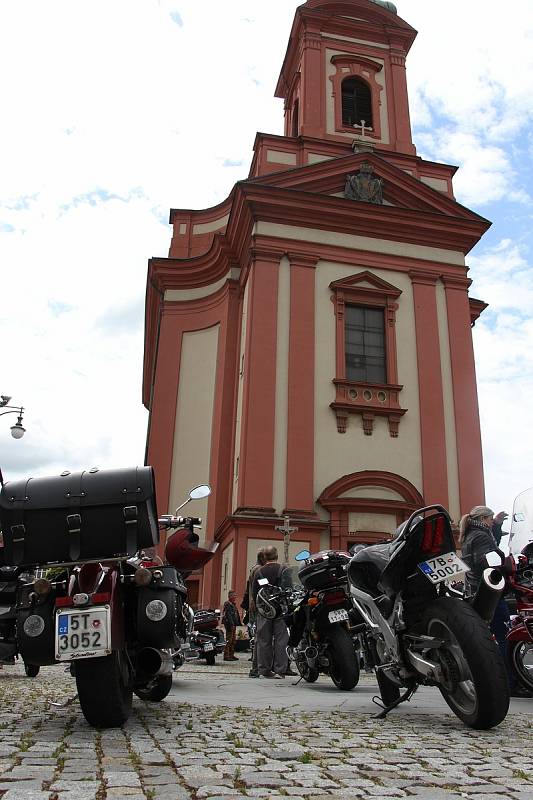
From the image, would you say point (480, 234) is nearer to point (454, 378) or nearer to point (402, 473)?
point (454, 378)

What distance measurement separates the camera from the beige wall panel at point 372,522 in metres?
16.4

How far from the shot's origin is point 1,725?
377 cm

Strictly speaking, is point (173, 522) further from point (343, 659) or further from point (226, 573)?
point (226, 573)

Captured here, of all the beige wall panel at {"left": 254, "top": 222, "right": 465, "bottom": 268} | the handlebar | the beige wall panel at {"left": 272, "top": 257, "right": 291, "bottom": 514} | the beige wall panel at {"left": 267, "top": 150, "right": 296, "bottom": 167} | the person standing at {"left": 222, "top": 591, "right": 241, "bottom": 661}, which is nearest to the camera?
the handlebar

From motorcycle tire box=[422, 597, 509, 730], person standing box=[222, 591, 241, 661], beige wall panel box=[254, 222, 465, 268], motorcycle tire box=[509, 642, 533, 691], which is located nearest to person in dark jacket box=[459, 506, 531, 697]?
motorcycle tire box=[509, 642, 533, 691]

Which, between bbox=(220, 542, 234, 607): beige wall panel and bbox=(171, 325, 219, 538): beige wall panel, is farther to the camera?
bbox=(171, 325, 219, 538): beige wall panel

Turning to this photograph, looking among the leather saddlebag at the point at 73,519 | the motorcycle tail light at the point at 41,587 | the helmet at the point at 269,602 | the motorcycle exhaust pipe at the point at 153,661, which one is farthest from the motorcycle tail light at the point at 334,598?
the motorcycle tail light at the point at 41,587

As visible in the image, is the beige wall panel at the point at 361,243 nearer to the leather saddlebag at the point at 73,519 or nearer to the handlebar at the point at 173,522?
the handlebar at the point at 173,522

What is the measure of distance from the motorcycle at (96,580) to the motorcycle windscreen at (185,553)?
18.3 inches

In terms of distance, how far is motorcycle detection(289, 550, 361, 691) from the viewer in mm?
6500

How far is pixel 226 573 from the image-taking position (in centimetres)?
1673

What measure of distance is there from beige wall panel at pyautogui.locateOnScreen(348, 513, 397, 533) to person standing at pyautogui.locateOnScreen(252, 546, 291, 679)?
7.91 m

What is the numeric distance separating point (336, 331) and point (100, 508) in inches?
577

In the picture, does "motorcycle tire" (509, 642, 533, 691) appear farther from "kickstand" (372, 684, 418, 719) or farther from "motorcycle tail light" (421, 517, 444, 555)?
"motorcycle tail light" (421, 517, 444, 555)
